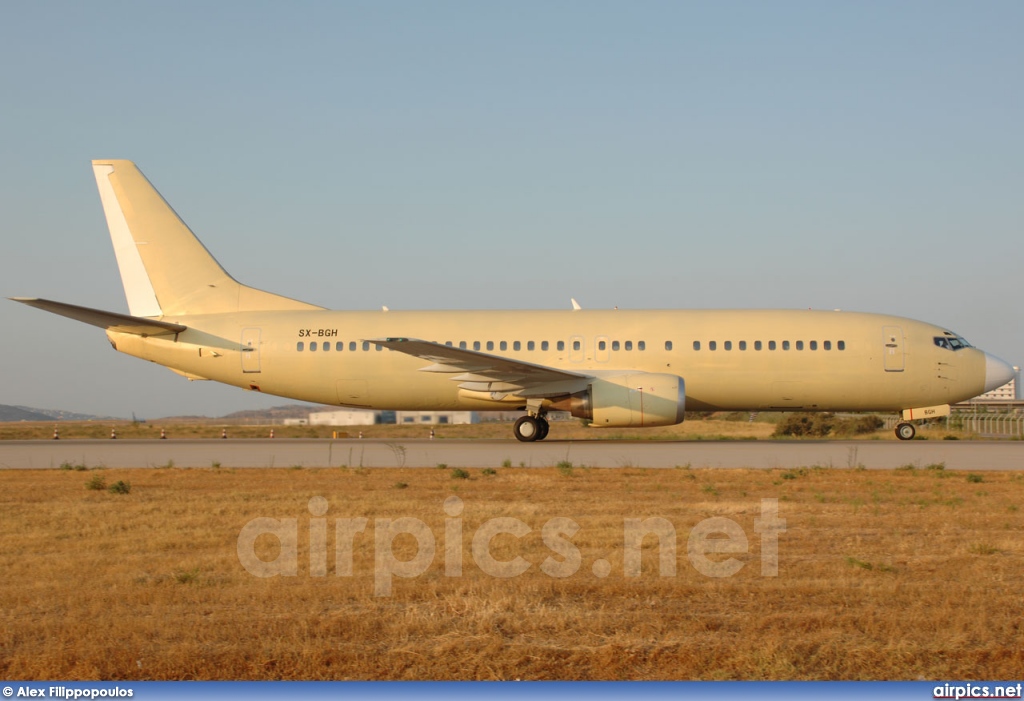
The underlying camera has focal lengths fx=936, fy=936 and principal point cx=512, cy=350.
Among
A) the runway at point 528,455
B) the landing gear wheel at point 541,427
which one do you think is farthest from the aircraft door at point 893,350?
the landing gear wheel at point 541,427

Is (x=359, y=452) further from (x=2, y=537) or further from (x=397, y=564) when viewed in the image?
(x=397, y=564)

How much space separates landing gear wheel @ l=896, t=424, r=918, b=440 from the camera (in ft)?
80.4

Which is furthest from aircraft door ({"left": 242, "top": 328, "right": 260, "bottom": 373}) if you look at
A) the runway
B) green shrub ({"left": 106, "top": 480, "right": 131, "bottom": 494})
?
green shrub ({"left": 106, "top": 480, "right": 131, "bottom": 494})

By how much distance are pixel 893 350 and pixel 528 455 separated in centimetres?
1018

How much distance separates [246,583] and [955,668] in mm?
4921

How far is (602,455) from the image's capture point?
64.0 ft

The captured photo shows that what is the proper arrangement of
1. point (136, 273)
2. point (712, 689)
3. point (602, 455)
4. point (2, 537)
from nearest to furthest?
point (712, 689)
point (2, 537)
point (602, 455)
point (136, 273)

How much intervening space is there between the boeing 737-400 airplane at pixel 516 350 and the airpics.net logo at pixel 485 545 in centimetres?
1172

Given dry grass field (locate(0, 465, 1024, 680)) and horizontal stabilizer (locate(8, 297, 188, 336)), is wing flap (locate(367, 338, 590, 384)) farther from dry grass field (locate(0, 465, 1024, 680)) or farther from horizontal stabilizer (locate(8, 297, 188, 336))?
dry grass field (locate(0, 465, 1024, 680))

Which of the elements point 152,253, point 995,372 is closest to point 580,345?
point 995,372

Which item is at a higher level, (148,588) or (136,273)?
(136,273)

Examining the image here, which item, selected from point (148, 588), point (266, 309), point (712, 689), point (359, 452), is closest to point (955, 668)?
point (712, 689)

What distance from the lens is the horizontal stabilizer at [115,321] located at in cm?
2094

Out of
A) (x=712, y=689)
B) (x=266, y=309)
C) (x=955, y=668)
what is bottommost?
(x=955, y=668)
